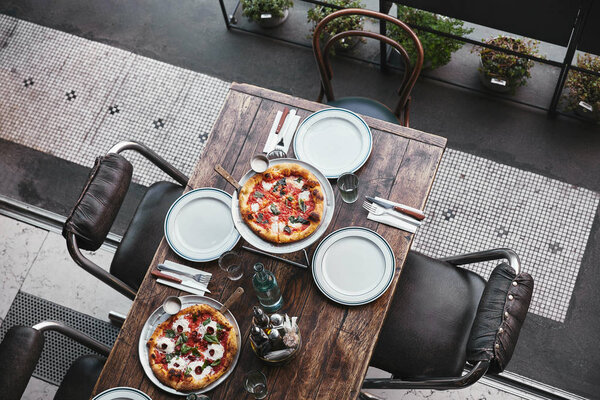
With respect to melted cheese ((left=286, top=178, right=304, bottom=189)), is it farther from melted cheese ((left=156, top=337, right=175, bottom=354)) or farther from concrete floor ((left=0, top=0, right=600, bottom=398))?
concrete floor ((left=0, top=0, right=600, bottom=398))

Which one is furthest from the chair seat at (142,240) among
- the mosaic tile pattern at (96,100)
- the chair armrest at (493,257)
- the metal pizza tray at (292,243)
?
the chair armrest at (493,257)

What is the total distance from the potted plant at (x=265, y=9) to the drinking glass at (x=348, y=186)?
1684 mm

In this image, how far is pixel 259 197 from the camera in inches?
81.9

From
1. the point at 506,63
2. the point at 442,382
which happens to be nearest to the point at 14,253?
the point at 442,382

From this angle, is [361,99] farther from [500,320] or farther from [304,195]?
[500,320]

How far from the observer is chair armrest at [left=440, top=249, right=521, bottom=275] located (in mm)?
2092

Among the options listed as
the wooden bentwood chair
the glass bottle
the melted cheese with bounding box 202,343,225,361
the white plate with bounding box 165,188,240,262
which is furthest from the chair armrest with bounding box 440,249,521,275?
the melted cheese with bounding box 202,343,225,361

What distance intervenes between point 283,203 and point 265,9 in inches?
71.3

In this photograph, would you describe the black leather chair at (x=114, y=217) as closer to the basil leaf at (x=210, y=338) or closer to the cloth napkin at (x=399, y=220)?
the basil leaf at (x=210, y=338)

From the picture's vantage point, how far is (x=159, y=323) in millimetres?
Result: 2068

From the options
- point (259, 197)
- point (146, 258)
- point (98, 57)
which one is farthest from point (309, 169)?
point (98, 57)

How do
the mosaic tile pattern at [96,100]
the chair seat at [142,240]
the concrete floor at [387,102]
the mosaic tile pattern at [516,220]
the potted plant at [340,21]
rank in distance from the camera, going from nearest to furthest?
1. the chair seat at [142,240]
2. the concrete floor at [387,102]
3. the mosaic tile pattern at [516,220]
4. the potted plant at [340,21]
5. the mosaic tile pattern at [96,100]

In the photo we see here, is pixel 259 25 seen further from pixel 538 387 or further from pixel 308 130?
pixel 538 387

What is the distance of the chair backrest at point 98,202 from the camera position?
219cm
